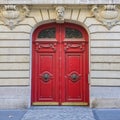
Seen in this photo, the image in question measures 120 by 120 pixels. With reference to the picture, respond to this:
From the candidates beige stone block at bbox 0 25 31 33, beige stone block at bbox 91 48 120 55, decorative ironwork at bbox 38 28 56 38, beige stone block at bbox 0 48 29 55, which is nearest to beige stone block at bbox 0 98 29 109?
beige stone block at bbox 0 48 29 55

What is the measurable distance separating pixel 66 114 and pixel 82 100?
78.7 inches

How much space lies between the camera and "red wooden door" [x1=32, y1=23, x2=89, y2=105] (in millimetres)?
14688

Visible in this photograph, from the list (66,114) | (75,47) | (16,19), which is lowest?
(66,114)

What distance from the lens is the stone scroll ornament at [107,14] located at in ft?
46.1

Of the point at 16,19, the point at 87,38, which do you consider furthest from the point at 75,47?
the point at 16,19

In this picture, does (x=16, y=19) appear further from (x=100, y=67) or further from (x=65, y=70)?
(x=100, y=67)

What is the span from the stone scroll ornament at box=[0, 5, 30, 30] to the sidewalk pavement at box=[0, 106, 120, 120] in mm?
3245

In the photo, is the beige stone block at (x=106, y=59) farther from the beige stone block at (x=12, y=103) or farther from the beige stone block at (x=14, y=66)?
the beige stone block at (x=12, y=103)

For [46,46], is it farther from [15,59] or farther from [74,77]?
[74,77]

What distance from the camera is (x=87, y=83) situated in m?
14.6

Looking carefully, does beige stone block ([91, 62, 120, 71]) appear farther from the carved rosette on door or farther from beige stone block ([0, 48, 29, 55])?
beige stone block ([0, 48, 29, 55])

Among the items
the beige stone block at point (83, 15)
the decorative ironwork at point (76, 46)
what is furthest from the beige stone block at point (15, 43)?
the beige stone block at point (83, 15)

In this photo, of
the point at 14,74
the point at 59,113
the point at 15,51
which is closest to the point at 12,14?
the point at 15,51

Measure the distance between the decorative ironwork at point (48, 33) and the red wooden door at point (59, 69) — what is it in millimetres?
79
